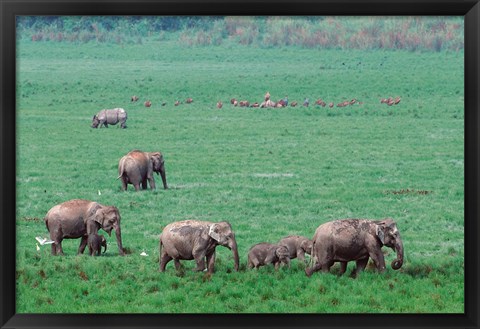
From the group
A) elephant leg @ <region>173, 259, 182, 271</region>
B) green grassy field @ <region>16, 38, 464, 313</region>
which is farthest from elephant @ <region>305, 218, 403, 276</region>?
elephant leg @ <region>173, 259, 182, 271</region>

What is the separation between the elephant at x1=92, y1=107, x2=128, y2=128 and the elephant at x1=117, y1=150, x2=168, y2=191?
6603 mm

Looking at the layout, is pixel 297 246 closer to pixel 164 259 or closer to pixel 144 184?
pixel 164 259

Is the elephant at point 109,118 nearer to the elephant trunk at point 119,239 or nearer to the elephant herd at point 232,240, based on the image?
the elephant trunk at point 119,239

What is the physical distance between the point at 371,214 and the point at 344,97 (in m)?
10.7

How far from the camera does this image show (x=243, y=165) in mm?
16141

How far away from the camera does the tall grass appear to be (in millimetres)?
26703

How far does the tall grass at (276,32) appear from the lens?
26.7 metres

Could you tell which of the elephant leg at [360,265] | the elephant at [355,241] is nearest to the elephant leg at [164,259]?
the elephant at [355,241]

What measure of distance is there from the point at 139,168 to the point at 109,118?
22.9 ft

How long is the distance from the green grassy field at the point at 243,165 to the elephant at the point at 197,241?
0.52ft

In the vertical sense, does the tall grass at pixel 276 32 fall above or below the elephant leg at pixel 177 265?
above

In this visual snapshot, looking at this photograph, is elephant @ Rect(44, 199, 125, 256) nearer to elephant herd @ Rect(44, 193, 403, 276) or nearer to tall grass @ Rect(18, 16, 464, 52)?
elephant herd @ Rect(44, 193, 403, 276)

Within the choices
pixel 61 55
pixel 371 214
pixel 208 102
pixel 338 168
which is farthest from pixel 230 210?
pixel 61 55
